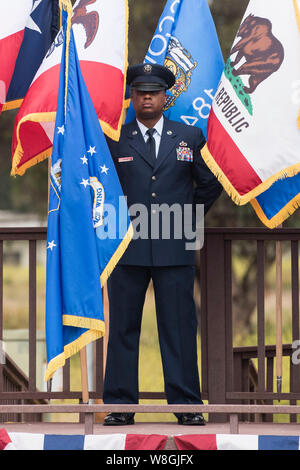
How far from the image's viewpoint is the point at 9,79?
6168mm

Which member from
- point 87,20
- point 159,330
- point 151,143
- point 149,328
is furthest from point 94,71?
point 149,328

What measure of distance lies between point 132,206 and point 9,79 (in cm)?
126

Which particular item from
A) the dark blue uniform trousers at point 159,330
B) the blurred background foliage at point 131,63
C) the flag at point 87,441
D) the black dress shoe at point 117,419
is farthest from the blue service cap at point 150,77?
the blurred background foliage at point 131,63

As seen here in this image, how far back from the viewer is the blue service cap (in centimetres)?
552

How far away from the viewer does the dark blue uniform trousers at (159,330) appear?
5.57 metres

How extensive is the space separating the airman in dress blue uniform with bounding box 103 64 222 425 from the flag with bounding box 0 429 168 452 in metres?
0.71

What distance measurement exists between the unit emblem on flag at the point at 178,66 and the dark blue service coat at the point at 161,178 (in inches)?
15.2

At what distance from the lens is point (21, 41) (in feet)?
20.3

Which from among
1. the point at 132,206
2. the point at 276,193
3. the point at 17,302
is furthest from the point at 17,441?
the point at 17,302

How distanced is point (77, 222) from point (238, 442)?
1418 mm

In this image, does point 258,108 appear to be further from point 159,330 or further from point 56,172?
point 159,330

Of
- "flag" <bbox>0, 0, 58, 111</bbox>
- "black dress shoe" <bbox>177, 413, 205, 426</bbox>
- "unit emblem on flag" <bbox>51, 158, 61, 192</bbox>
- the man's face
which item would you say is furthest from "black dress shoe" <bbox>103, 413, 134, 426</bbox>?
"flag" <bbox>0, 0, 58, 111</bbox>
